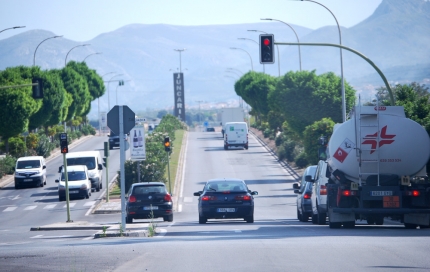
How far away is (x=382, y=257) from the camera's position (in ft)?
40.9

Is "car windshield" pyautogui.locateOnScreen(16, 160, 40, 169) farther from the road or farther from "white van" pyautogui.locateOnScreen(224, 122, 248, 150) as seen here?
the road

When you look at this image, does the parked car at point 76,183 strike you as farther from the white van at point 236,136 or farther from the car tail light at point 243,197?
the white van at point 236,136

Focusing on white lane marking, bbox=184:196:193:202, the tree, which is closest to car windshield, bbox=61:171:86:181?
white lane marking, bbox=184:196:193:202

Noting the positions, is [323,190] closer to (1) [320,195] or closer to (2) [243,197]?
(1) [320,195]

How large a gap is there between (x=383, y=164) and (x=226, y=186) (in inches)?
292

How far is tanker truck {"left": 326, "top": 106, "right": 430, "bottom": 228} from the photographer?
1891 centimetres

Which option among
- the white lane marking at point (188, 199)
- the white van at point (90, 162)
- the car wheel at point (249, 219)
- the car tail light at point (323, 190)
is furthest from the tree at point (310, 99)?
the car tail light at point (323, 190)

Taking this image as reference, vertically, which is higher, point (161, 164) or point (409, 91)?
point (409, 91)

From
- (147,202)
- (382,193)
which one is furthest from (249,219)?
(382,193)

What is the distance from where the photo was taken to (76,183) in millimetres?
45031

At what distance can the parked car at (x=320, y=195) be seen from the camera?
23156 mm

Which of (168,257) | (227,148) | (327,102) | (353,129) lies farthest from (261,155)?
(168,257)

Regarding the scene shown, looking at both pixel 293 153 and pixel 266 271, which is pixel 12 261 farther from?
pixel 293 153

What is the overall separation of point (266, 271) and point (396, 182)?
908 centimetres
